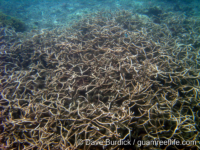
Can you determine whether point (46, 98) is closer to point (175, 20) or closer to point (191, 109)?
point (191, 109)

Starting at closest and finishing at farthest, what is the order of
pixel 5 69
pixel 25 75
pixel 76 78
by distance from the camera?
pixel 76 78 → pixel 25 75 → pixel 5 69

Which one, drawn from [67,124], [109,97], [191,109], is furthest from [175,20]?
[67,124]

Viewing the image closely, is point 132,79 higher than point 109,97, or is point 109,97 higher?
point 132,79

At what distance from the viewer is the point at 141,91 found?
77.2 inches

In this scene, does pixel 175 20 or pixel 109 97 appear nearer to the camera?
pixel 109 97

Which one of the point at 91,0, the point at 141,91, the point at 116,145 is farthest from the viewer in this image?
the point at 91,0

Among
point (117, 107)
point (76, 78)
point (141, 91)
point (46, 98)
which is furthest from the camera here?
point (76, 78)

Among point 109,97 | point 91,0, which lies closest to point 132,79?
point 109,97

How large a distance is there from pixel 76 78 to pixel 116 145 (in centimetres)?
155

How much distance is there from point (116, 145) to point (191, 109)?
156 cm

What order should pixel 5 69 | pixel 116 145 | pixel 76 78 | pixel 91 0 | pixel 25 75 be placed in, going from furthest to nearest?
pixel 91 0
pixel 5 69
pixel 25 75
pixel 76 78
pixel 116 145

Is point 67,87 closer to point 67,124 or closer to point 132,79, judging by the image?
point 67,124

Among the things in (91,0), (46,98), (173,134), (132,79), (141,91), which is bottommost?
(173,134)

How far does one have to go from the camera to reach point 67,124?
1.85 m
